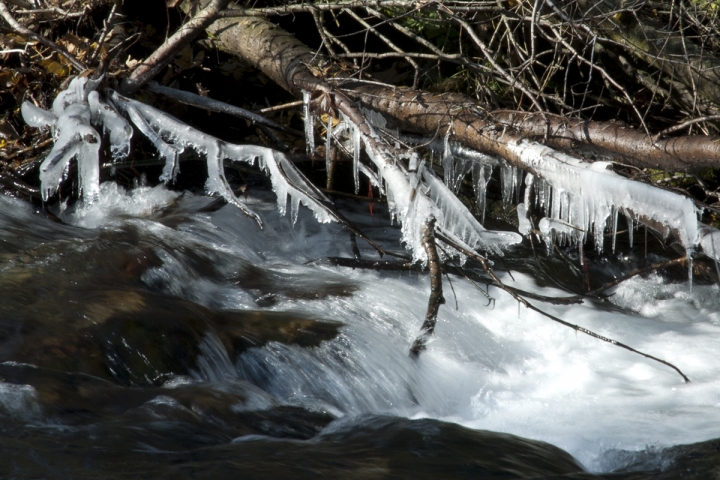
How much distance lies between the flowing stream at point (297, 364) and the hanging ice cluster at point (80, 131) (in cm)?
35

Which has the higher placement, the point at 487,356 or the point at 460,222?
the point at 460,222

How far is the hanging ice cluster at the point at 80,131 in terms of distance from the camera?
4594mm

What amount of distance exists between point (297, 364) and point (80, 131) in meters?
2.30

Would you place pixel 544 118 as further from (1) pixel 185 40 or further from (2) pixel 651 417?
(1) pixel 185 40

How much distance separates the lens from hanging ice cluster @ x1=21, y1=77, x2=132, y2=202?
4.59 metres

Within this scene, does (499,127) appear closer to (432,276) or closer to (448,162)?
(448,162)

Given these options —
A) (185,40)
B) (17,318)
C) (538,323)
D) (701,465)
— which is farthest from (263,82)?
(701,465)

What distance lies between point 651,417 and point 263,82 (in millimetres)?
5094

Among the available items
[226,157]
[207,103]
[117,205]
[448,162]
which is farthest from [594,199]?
[117,205]

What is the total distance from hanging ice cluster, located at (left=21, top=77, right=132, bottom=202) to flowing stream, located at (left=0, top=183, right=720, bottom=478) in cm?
35

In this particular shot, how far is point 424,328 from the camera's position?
382cm

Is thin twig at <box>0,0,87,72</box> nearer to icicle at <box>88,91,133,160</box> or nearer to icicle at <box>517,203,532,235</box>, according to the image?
icicle at <box>88,91,133,160</box>

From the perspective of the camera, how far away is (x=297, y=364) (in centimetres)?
352

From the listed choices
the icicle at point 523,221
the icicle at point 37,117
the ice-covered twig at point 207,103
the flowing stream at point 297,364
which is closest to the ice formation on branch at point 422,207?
the icicle at point 523,221
